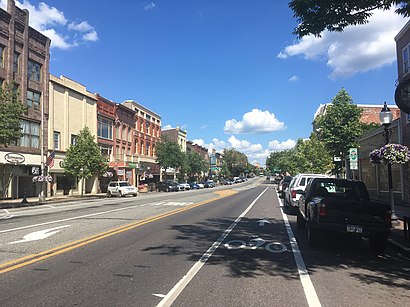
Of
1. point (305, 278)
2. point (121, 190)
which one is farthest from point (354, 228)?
point (121, 190)

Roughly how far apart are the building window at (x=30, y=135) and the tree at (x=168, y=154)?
25293 millimetres

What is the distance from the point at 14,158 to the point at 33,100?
6433 millimetres

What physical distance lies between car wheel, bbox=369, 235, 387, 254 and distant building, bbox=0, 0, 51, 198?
90.3 ft

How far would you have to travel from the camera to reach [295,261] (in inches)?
309

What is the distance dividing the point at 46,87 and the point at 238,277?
1384 inches

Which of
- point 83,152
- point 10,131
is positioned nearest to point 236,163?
point 83,152

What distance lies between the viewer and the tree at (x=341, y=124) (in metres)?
24.0

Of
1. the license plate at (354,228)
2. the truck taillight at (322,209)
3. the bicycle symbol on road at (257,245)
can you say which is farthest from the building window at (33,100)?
the license plate at (354,228)

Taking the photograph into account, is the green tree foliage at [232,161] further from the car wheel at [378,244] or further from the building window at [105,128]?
the car wheel at [378,244]

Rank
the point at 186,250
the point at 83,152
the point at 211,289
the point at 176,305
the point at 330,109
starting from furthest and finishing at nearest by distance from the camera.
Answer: the point at 83,152
the point at 330,109
the point at 186,250
the point at 211,289
the point at 176,305

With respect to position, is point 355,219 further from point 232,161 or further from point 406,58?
point 232,161

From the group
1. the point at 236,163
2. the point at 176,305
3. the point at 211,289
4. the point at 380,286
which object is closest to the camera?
the point at 176,305

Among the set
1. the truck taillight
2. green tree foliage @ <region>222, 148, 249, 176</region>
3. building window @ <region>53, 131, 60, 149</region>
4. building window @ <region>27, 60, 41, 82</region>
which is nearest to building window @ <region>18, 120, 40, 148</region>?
building window @ <region>53, 131, 60, 149</region>

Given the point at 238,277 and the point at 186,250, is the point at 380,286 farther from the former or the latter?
the point at 186,250
